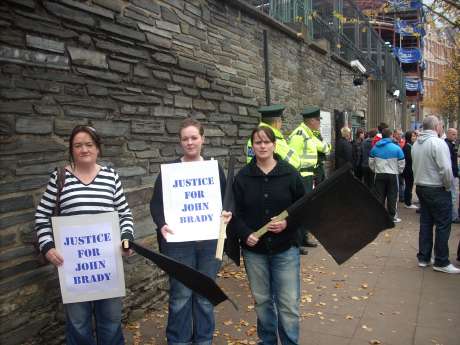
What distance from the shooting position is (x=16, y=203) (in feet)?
10.6

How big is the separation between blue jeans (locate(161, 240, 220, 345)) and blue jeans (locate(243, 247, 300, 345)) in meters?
0.30

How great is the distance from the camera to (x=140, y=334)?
4176mm

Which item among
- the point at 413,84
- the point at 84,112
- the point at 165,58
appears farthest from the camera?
the point at 413,84

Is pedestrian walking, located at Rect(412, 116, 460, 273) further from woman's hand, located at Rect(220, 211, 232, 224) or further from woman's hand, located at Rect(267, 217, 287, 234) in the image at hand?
woman's hand, located at Rect(220, 211, 232, 224)

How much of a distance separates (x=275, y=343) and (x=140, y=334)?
1.48 meters

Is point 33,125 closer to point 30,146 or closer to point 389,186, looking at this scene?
point 30,146

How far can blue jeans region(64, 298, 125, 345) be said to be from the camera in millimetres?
2961

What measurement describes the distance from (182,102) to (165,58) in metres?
0.59

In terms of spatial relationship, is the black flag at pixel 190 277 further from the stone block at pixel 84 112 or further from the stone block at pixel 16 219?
the stone block at pixel 84 112

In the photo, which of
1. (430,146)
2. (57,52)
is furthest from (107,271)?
(430,146)

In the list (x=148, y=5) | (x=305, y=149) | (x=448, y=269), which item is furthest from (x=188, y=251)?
(x=448, y=269)

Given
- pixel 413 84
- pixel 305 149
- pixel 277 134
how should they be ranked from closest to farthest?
pixel 277 134, pixel 305 149, pixel 413 84

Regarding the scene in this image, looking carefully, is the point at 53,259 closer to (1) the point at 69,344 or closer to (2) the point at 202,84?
(1) the point at 69,344

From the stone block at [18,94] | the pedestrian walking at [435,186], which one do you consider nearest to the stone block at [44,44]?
the stone block at [18,94]
